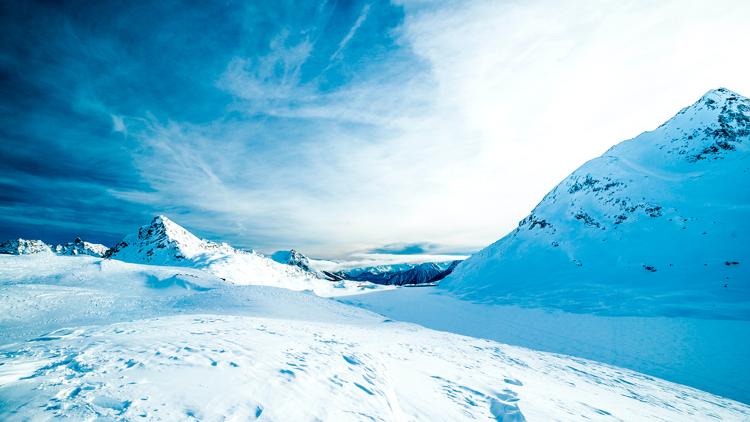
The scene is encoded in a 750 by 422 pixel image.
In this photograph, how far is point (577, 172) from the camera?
48.8 m

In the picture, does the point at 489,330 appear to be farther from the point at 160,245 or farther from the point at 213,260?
the point at 160,245

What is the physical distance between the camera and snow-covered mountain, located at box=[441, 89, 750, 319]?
81.8ft

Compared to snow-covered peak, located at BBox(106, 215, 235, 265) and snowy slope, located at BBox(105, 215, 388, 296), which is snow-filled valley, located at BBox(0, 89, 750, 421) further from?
snow-covered peak, located at BBox(106, 215, 235, 265)

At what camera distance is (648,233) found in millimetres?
32938

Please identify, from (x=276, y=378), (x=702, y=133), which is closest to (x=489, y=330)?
(x=276, y=378)

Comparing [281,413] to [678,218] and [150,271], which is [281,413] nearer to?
[150,271]

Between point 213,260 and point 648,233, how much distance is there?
74122mm

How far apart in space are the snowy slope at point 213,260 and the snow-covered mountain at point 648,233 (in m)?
24.7

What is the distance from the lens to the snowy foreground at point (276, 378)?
3.71m

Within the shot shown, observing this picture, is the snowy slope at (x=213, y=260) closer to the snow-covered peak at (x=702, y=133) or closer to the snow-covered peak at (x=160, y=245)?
the snow-covered peak at (x=160, y=245)

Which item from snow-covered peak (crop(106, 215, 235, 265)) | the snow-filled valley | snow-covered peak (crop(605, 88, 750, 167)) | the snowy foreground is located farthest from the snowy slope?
snow-covered peak (crop(605, 88, 750, 167))

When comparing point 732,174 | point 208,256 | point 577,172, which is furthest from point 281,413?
point 208,256

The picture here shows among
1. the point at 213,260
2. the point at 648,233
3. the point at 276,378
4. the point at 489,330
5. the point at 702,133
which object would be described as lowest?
the point at 489,330

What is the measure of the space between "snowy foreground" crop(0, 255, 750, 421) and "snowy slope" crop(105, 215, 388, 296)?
3481 cm
